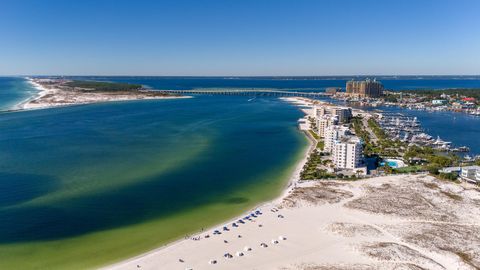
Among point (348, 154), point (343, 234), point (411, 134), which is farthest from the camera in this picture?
point (411, 134)

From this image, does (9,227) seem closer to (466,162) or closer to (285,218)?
(285,218)

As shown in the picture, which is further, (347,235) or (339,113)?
(339,113)

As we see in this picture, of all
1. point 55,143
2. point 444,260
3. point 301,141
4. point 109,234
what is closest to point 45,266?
point 109,234

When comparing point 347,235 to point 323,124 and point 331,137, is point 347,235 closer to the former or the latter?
point 331,137

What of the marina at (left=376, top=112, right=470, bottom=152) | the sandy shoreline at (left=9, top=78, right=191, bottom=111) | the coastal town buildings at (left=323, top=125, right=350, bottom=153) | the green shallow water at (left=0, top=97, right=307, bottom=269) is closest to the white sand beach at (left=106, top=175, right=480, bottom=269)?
the green shallow water at (left=0, top=97, right=307, bottom=269)

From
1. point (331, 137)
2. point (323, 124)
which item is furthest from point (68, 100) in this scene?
point (331, 137)

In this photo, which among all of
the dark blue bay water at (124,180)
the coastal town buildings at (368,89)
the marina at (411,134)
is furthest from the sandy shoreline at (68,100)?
the marina at (411,134)

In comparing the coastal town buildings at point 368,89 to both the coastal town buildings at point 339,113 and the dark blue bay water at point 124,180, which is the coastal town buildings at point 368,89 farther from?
the dark blue bay water at point 124,180

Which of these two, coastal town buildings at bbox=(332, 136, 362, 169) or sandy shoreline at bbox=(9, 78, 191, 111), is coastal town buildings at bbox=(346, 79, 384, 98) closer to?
sandy shoreline at bbox=(9, 78, 191, 111)
